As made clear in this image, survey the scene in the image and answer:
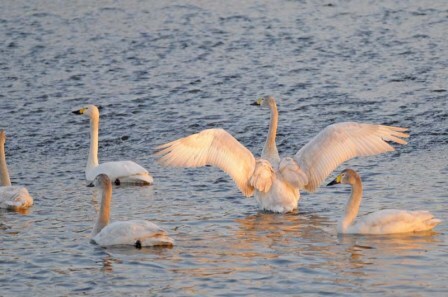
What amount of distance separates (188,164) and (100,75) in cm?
798

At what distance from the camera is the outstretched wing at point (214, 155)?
11750mm

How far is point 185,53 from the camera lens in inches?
814

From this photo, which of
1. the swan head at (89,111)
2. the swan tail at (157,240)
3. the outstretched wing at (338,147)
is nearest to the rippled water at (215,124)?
the swan tail at (157,240)

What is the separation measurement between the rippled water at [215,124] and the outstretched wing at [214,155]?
1.34ft

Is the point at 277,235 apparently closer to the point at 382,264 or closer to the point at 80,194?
the point at 382,264

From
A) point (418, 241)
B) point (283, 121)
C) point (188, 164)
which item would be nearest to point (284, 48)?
point (283, 121)

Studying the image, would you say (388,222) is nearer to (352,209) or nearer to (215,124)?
(352,209)

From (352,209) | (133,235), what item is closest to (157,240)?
(133,235)

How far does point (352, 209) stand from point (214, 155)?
72.2 inches

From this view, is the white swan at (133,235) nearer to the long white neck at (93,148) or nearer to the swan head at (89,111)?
the long white neck at (93,148)

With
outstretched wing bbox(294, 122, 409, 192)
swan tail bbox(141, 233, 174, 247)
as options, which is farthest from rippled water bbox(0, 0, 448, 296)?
outstretched wing bbox(294, 122, 409, 192)

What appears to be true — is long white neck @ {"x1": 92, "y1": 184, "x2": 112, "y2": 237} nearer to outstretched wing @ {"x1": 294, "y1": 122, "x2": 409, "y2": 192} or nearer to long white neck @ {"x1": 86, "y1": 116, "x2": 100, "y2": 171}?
outstretched wing @ {"x1": 294, "y1": 122, "x2": 409, "y2": 192}

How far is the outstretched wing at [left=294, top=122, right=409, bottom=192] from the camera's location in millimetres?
12023

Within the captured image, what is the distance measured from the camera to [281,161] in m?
12.2
